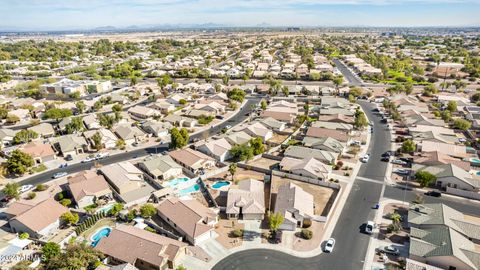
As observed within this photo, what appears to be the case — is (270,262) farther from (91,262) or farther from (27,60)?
(27,60)

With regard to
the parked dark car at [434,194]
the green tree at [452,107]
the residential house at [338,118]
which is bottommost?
the parked dark car at [434,194]

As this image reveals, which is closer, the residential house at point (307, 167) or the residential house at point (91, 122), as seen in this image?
the residential house at point (307, 167)

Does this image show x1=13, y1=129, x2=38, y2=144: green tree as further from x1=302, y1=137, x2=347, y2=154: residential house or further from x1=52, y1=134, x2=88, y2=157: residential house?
x1=302, y1=137, x2=347, y2=154: residential house

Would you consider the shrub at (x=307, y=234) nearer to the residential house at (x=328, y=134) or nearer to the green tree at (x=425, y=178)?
the green tree at (x=425, y=178)

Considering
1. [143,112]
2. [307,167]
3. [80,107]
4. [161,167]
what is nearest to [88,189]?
[161,167]

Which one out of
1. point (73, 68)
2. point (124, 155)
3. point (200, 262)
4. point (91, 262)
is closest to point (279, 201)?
point (200, 262)

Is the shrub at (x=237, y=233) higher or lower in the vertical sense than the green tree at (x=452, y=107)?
lower

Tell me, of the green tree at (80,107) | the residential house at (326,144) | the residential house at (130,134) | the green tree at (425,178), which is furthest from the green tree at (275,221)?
the green tree at (80,107)
